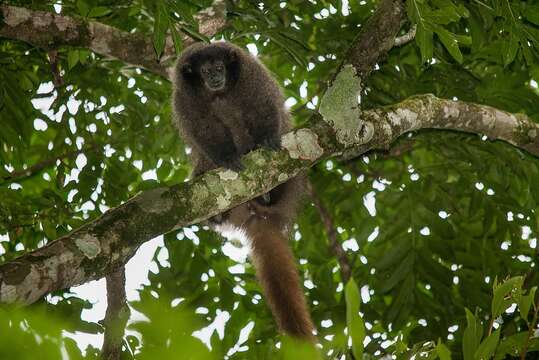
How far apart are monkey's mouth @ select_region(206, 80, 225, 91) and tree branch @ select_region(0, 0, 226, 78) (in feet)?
1.30

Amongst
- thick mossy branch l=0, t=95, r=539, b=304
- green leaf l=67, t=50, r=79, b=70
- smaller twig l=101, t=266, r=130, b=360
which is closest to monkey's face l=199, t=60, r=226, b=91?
green leaf l=67, t=50, r=79, b=70

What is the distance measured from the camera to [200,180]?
3084 millimetres

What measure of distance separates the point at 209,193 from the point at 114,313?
2.16 feet

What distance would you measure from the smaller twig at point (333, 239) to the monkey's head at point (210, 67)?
3.53 ft

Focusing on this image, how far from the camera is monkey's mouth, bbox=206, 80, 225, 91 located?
14.8 ft

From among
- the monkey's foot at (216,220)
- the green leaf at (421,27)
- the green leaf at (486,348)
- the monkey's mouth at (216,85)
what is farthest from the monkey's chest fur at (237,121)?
the green leaf at (486,348)

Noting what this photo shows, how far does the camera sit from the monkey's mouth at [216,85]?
4496 mm

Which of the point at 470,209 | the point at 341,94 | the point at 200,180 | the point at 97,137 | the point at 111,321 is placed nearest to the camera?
the point at 111,321

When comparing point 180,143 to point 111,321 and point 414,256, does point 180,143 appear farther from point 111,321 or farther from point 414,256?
point 111,321

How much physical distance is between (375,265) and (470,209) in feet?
2.78

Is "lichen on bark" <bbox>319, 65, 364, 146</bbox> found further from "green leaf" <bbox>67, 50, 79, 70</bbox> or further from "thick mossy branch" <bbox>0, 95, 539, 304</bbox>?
"green leaf" <bbox>67, 50, 79, 70</bbox>

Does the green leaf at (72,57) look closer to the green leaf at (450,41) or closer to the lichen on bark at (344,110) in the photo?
the lichen on bark at (344,110)

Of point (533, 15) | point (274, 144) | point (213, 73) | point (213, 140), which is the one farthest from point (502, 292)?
point (213, 73)

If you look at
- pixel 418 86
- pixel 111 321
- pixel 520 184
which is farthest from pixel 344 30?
pixel 111 321
